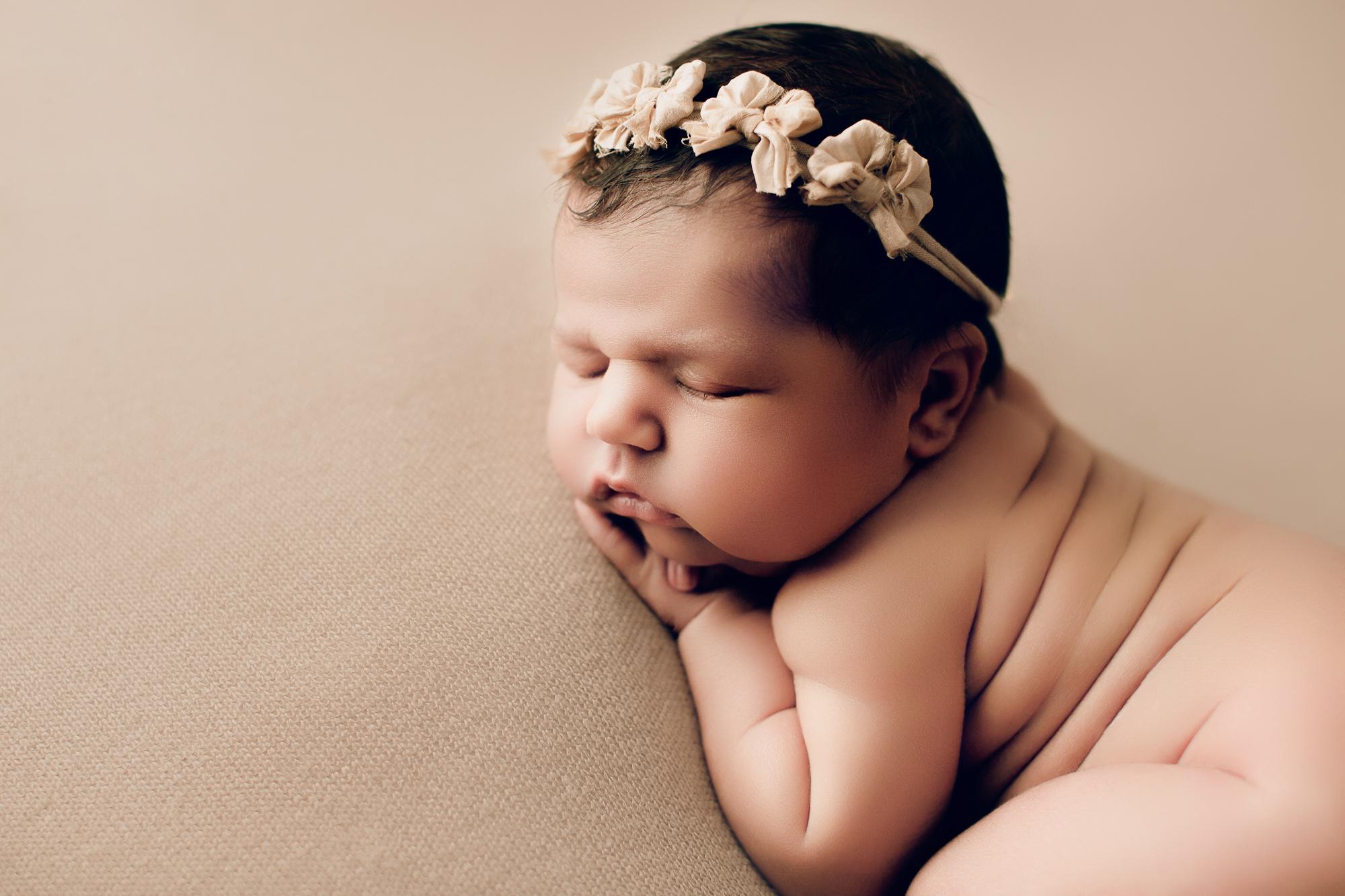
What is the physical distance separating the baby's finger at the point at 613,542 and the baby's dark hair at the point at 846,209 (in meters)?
0.33

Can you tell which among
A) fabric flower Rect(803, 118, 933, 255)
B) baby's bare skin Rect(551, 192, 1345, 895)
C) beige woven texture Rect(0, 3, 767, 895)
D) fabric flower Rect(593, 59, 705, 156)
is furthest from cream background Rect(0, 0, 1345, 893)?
fabric flower Rect(803, 118, 933, 255)

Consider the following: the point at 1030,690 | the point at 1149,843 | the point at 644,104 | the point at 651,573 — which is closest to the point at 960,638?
the point at 1030,690

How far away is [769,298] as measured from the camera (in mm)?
817

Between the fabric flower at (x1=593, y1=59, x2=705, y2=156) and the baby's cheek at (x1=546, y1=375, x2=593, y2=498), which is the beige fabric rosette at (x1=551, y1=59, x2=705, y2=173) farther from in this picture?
the baby's cheek at (x1=546, y1=375, x2=593, y2=498)

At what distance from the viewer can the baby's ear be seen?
3.09 ft

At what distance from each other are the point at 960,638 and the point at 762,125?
1.75 feet

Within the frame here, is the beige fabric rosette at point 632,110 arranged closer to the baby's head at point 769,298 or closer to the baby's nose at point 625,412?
the baby's head at point 769,298

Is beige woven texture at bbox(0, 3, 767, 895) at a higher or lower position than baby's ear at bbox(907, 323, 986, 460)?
lower

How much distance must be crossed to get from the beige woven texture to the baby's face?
0.17 metres

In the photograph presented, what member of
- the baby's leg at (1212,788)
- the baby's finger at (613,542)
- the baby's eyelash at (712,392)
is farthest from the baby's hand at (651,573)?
the baby's leg at (1212,788)

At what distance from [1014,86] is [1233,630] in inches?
44.6

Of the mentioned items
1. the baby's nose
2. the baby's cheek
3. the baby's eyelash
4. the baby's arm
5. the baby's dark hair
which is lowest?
the baby's arm

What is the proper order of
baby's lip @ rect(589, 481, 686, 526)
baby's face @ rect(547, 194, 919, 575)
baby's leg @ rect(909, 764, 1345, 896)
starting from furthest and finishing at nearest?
baby's lip @ rect(589, 481, 686, 526)
baby's face @ rect(547, 194, 919, 575)
baby's leg @ rect(909, 764, 1345, 896)

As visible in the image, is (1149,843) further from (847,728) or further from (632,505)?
(632,505)
